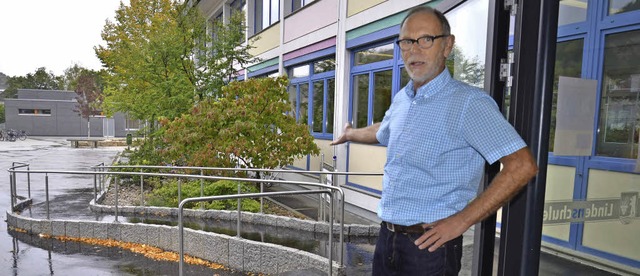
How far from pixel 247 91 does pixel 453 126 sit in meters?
7.35

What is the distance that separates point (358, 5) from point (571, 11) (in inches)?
294

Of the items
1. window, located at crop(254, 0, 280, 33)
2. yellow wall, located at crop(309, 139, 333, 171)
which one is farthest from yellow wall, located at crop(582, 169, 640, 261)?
window, located at crop(254, 0, 280, 33)

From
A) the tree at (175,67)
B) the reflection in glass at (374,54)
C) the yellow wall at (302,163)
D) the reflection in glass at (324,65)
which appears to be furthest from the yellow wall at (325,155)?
the tree at (175,67)

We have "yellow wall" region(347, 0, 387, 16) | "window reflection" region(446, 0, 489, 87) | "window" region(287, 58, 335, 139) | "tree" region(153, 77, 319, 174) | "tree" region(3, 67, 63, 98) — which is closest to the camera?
"window reflection" region(446, 0, 489, 87)

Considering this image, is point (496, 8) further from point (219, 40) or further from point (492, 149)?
point (219, 40)

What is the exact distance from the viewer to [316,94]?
38.9 ft

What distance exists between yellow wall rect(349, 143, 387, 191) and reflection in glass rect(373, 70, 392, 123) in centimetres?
65

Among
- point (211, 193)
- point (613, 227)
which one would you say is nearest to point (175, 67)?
point (211, 193)

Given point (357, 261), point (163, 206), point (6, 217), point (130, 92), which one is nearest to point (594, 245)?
point (357, 261)

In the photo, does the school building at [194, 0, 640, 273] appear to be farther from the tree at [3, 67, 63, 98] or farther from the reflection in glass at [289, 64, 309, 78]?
the tree at [3, 67, 63, 98]

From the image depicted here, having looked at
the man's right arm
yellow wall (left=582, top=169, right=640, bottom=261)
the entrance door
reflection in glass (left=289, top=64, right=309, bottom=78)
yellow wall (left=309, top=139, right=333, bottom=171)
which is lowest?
the entrance door

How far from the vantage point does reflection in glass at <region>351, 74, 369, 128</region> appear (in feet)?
30.5

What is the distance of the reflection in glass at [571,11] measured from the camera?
1891 mm

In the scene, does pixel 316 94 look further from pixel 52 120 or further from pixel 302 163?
pixel 52 120
